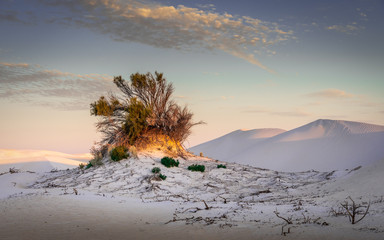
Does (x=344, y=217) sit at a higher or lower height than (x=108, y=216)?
higher

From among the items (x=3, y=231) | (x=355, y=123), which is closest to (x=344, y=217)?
(x=3, y=231)

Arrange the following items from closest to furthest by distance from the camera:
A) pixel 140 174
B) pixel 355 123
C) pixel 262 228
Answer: pixel 262 228 → pixel 140 174 → pixel 355 123

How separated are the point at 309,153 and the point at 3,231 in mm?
21788

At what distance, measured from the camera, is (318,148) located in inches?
899

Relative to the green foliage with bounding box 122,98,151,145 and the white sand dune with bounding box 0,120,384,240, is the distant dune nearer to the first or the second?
the white sand dune with bounding box 0,120,384,240

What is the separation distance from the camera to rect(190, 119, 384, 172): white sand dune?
68.1 feet

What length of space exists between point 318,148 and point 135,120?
1540 centimetres

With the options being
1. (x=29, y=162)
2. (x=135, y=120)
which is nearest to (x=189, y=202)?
(x=135, y=120)

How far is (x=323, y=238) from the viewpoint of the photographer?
3629 mm

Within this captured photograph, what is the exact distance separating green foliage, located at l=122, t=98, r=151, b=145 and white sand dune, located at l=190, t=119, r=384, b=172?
5.45m

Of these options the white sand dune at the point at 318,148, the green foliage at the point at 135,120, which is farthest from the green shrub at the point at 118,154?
the white sand dune at the point at 318,148

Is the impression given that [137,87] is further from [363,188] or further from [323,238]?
[323,238]

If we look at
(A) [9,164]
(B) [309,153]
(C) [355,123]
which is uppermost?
(C) [355,123]

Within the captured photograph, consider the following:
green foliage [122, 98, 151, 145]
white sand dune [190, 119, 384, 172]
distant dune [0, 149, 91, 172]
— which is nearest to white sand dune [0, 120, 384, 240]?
white sand dune [190, 119, 384, 172]
